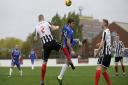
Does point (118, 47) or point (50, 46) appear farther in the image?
point (118, 47)

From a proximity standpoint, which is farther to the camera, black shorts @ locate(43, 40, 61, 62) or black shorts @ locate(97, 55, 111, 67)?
black shorts @ locate(43, 40, 61, 62)

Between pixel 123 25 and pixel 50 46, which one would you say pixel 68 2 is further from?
pixel 123 25

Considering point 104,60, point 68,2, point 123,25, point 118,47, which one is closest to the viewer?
point 104,60

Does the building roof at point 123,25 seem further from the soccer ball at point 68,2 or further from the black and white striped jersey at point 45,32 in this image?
the black and white striped jersey at point 45,32

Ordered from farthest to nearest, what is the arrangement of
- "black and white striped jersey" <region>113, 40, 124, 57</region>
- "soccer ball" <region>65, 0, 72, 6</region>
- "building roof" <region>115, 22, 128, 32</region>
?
"building roof" <region>115, 22, 128, 32</region>
"black and white striped jersey" <region>113, 40, 124, 57</region>
"soccer ball" <region>65, 0, 72, 6</region>

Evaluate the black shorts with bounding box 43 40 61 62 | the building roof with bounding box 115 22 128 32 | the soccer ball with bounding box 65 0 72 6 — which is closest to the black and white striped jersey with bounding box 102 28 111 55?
the black shorts with bounding box 43 40 61 62

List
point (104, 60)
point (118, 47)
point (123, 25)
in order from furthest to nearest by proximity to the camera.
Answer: point (123, 25)
point (118, 47)
point (104, 60)

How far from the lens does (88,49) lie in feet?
342

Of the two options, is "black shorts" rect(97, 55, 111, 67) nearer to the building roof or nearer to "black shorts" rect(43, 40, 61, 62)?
"black shorts" rect(43, 40, 61, 62)

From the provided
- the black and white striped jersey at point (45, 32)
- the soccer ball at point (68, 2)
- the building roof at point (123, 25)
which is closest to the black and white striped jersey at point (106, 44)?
the black and white striped jersey at point (45, 32)

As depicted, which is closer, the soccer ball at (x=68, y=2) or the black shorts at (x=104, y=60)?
the black shorts at (x=104, y=60)

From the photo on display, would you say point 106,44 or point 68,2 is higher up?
point 68,2

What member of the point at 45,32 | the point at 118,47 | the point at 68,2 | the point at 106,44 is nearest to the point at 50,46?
the point at 45,32

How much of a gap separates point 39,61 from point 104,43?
4772 centimetres
